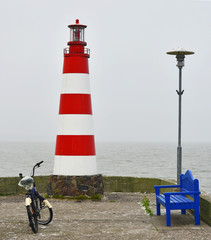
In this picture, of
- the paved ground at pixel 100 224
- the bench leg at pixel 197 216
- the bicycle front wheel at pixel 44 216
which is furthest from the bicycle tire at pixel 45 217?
the bench leg at pixel 197 216

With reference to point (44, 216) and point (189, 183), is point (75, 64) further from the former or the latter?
point (189, 183)

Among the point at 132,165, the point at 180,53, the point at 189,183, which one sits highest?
the point at 180,53

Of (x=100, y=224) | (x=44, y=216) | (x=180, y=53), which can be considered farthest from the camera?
(x=180, y=53)

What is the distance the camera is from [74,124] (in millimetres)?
12961

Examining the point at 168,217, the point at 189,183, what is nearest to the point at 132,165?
the point at 189,183

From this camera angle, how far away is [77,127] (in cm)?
1297

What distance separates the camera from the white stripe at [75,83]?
13055mm

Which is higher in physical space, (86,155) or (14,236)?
(86,155)

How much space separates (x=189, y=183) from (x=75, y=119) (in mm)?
4309

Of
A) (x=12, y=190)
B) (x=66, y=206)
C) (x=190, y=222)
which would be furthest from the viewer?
(x=12, y=190)

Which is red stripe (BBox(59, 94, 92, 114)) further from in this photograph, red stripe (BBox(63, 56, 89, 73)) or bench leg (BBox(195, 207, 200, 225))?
bench leg (BBox(195, 207, 200, 225))

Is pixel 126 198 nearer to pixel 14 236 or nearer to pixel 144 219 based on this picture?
pixel 144 219

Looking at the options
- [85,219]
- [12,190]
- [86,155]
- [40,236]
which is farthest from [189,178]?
[12,190]

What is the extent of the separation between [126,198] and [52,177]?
2.07 m
